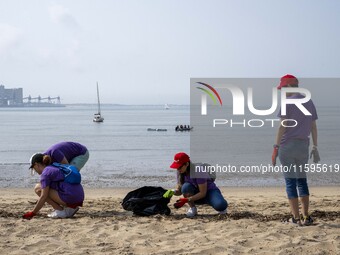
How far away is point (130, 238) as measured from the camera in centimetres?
584

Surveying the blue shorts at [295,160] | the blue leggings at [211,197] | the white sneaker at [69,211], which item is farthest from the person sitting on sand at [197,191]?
the white sneaker at [69,211]

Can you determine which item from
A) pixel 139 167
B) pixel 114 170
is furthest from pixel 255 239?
pixel 139 167

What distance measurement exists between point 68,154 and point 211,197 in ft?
7.20

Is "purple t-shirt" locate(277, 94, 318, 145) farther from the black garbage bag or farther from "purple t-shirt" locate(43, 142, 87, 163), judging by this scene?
"purple t-shirt" locate(43, 142, 87, 163)

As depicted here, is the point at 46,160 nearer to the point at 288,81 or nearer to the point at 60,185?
the point at 60,185

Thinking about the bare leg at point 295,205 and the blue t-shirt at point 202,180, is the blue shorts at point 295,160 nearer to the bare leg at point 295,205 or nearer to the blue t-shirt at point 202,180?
the bare leg at point 295,205

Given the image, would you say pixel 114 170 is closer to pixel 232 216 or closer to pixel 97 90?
pixel 232 216

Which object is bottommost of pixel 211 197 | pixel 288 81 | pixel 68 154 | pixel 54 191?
pixel 211 197

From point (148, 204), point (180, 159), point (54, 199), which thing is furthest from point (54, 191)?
point (180, 159)

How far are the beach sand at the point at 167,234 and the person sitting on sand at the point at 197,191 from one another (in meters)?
0.17

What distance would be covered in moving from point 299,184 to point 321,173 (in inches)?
456

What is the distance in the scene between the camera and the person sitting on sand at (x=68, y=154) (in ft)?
24.8

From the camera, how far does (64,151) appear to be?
25.8 feet

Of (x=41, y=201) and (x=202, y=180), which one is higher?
(x=202, y=180)
